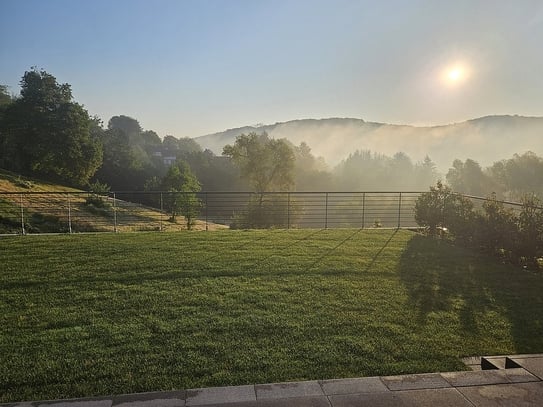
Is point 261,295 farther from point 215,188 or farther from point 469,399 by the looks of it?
point 215,188

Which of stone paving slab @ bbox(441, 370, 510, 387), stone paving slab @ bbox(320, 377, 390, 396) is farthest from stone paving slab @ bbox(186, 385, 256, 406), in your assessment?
stone paving slab @ bbox(441, 370, 510, 387)

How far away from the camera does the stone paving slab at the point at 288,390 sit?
2682mm

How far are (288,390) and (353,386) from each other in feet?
1.52

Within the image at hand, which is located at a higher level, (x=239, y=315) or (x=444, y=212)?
(x=444, y=212)

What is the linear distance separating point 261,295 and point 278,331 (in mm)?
1089

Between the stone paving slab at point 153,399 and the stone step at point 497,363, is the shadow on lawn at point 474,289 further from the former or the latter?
the stone paving slab at point 153,399

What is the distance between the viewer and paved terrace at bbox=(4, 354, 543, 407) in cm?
258

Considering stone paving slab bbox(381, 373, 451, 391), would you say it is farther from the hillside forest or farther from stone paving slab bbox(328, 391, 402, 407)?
the hillside forest

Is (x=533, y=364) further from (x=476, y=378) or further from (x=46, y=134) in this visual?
(x=46, y=134)

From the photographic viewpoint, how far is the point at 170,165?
46062mm

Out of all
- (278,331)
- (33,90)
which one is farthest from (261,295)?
(33,90)

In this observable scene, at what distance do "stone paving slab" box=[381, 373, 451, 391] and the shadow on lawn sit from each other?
129 cm

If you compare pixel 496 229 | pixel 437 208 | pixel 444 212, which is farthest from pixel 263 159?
pixel 496 229

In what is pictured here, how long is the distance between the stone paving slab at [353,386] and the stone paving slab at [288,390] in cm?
7
